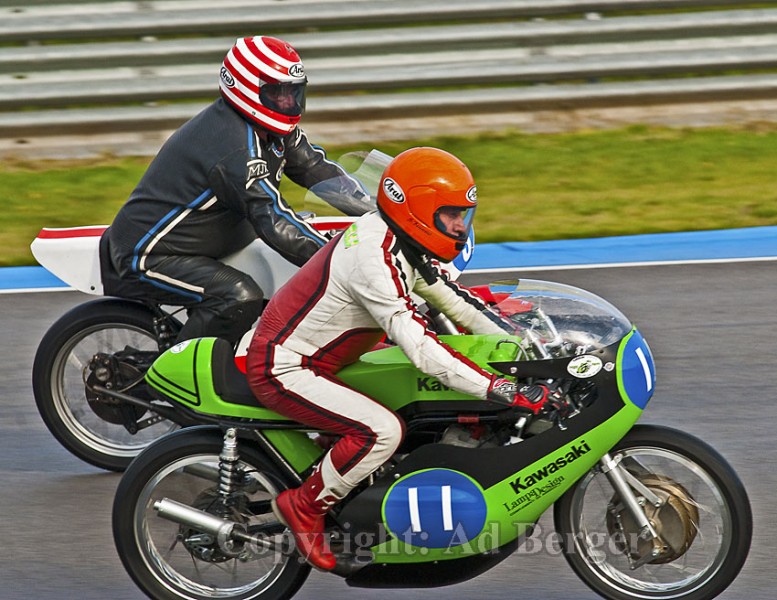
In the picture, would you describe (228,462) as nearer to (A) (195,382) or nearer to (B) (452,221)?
(A) (195,382)

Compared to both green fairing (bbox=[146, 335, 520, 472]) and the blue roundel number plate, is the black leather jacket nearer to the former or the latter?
green fairing (bbox=[146, 335, 520, 472])

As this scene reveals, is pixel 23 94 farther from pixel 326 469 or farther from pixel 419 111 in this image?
pixel 326 469

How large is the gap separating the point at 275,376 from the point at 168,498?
595mm

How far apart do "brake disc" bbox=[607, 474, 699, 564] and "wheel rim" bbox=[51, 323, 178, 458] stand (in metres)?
2.47

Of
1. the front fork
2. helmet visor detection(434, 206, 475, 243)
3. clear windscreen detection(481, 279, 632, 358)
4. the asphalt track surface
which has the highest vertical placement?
helmet visor detection(434, 206, 475, 243)

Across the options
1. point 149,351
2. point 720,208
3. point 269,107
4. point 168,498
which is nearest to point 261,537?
point 168,498

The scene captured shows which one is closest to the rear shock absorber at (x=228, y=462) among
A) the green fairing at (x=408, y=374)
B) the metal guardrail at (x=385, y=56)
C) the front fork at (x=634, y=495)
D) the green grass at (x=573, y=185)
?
the green fairing at (x=408, y=374)

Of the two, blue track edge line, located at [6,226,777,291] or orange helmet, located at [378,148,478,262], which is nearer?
orange helmet, located at [378,148,478,262]

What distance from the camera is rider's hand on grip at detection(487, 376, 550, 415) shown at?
4230 mm

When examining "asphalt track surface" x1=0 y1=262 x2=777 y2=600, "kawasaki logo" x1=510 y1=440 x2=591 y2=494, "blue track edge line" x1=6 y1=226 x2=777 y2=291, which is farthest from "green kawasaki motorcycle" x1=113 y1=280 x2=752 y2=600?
"blue track edge line" x1=6 y1=226 x2=777 y2=291

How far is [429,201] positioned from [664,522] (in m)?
1.35

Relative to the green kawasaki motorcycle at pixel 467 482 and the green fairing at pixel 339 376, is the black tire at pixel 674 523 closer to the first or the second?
the green kawasaki motorcycle at pixel 467 482

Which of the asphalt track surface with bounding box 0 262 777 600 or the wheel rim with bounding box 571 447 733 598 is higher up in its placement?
the wheel rim with bounding box 571 447 733 598

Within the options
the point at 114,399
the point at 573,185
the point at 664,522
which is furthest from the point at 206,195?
the point at 573,185
